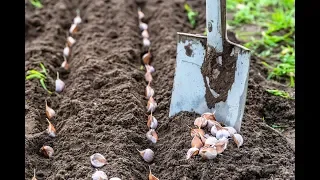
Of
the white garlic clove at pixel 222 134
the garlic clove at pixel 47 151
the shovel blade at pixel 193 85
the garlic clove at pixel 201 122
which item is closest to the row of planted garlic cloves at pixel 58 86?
the garlic clove at pixel 47 151

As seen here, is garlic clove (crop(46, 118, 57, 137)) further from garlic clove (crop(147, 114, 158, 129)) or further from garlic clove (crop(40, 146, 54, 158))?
garlic clove (crop(147, 114, 158, 129))

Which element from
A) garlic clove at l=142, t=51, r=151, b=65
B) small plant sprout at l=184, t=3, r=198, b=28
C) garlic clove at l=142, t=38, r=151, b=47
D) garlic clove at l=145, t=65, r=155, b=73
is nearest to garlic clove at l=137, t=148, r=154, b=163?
garlic clove at l=145, t=65, r=155, b=73

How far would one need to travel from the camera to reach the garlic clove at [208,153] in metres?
3.15

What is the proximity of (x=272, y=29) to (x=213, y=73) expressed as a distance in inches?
70.5

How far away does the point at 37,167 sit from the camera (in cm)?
336

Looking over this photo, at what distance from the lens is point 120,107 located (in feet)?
12.3

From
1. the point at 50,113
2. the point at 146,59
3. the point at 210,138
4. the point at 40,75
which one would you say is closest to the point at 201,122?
the point at 210,138

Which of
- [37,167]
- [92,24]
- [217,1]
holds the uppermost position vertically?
[217,1]

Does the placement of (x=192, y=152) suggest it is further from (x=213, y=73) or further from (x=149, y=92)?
(x=149, y=92)

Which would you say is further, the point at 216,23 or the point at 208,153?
the point at 216,23
